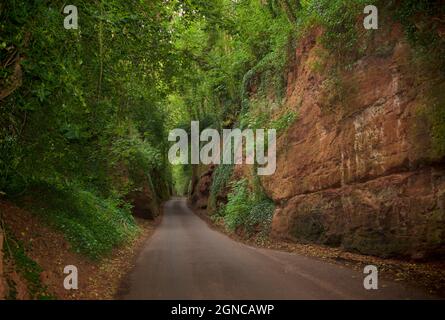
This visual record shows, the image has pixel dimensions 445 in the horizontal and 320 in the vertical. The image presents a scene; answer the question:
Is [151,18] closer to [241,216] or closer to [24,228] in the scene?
[24,228]

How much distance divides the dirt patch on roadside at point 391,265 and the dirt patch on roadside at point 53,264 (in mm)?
6567

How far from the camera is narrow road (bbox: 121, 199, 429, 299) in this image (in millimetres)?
8031

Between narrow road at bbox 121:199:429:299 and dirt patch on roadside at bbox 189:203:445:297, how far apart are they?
1.59 feet

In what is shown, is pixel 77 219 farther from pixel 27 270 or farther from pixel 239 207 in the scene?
pixel 239 207

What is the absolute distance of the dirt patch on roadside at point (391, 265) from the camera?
28.6ft

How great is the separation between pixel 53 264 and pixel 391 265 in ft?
29.1

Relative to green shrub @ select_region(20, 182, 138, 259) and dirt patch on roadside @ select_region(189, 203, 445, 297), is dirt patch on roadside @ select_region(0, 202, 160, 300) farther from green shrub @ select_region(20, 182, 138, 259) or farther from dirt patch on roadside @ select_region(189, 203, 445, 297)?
dirt patch on roadside @ select_region(189, 203, 445, 297)

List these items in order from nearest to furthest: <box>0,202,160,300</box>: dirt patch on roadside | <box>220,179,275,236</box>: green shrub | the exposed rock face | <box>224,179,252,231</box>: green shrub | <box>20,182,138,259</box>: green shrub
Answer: <box>0,202,160,300</box>: dirt patch on roadside < the exposed rock face < <box>20,182,138,259</box>: green shrub < <box>220,179,275,236</box>: green shrub < <box>224,179,252,231</box>: green shrub

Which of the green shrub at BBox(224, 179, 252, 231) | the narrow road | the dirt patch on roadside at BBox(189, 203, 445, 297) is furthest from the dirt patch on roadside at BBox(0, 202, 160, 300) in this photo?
the green shrub at BBox(224, 179, 252, 231)

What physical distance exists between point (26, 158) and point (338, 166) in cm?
1021

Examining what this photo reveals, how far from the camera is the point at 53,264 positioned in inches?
335

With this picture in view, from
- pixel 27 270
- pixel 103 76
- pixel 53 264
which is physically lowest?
pixel 53 264

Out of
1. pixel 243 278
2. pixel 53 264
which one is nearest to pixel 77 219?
pixel 53 264

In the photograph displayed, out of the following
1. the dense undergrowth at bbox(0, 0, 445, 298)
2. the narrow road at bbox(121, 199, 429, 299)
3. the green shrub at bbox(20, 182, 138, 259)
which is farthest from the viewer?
the green shrub at bbox(20, 182, 138, 259)
